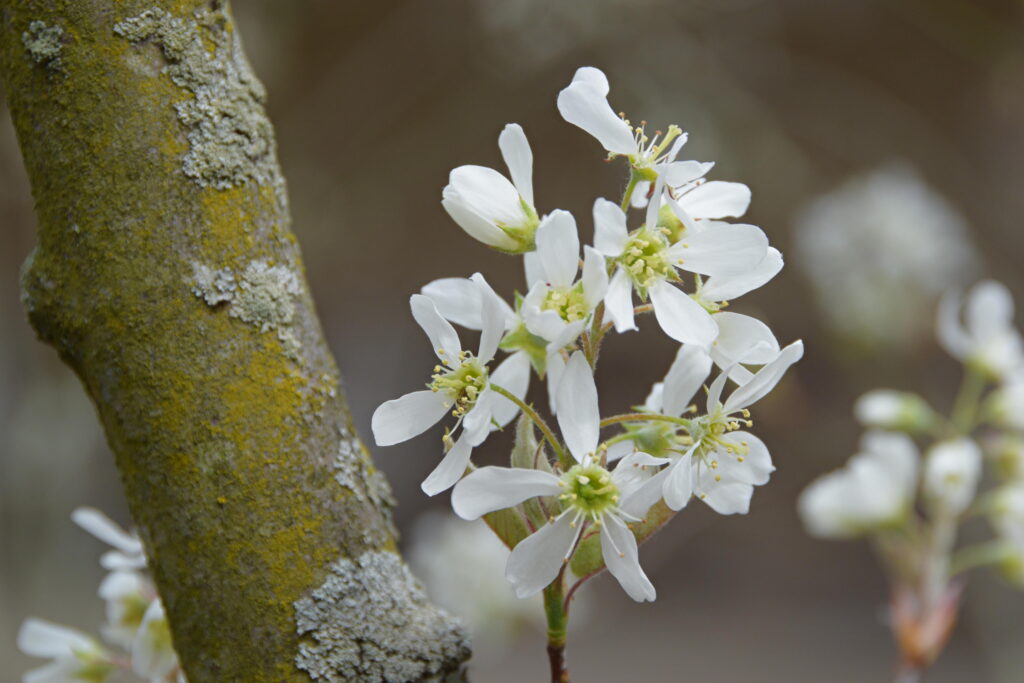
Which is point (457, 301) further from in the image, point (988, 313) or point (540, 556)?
point (988, 313)

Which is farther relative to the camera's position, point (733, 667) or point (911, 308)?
point (733, 667)

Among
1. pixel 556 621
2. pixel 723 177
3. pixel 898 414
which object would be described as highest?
pixel 723 177

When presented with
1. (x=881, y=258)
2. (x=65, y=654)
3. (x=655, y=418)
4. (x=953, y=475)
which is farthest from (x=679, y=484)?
(x=881, y=258)

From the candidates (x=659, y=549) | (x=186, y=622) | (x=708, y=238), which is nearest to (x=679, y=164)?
(x=708, y=238)

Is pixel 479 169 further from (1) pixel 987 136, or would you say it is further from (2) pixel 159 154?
(1) pixel 987 136

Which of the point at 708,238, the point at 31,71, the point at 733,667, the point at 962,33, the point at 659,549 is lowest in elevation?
the point at 708,238

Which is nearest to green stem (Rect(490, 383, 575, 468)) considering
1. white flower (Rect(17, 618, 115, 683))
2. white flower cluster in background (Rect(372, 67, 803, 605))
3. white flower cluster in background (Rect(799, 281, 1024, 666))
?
white flower cluster in background (Rect(372, 67, 803, 605))

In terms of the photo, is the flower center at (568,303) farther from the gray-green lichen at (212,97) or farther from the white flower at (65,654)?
the white flower at (65,654)
